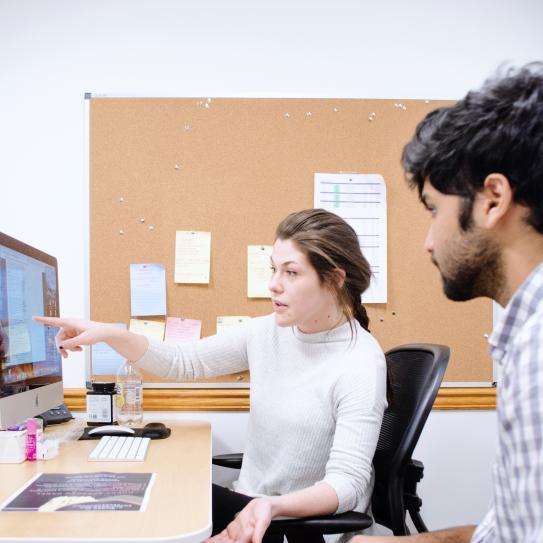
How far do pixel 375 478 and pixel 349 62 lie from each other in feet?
4.71

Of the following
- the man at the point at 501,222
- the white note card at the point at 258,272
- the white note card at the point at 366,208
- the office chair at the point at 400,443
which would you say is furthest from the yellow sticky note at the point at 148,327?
the man at the point at 501,222

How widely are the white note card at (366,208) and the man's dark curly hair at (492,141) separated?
3.70ft

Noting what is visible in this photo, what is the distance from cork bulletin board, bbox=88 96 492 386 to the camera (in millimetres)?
1969

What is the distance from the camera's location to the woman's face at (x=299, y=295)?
1428mm

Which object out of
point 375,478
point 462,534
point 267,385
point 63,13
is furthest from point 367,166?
point 462,534

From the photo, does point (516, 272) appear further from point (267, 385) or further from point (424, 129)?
point (267, 385)

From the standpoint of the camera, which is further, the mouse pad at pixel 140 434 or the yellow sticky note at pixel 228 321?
the yellow sticky note at pixel 228 321

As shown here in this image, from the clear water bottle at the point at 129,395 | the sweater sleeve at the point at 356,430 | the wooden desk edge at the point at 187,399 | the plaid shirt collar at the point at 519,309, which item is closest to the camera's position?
the plaid shirt collar at the point at 519,309

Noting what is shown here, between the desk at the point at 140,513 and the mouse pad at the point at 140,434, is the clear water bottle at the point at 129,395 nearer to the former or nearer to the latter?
the mouse pad at the point at 140,434

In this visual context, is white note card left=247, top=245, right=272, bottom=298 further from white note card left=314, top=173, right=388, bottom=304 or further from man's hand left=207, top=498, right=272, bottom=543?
man's hand left=207, top=498, right=272, bottom=543

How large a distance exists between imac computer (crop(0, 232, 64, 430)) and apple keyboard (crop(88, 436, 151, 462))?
174mm

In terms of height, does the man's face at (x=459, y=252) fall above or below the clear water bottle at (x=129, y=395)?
above

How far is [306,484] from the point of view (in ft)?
4.39

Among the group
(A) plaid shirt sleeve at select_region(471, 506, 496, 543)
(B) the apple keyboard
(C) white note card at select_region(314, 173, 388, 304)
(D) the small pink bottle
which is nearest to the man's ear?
(A) plaid shirt sleeve at select_region(471, 506, 496, 543)
